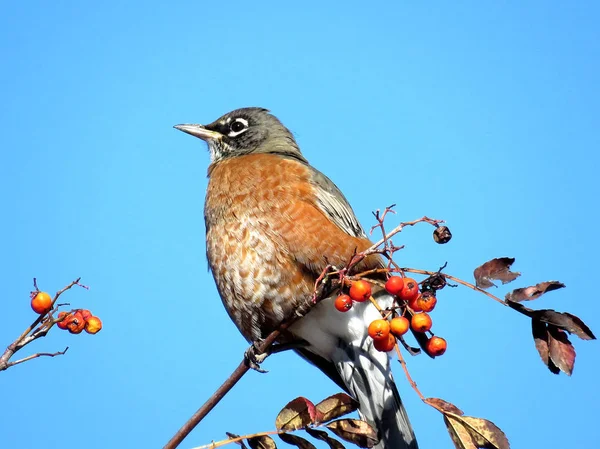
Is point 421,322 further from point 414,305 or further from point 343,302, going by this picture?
point 343,302

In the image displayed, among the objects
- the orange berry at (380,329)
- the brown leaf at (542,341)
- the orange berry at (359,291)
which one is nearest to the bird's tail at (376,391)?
the orange berry at (380,329)

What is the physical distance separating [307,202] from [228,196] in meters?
0.60

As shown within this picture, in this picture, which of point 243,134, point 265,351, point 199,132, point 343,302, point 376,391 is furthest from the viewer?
point 199,132

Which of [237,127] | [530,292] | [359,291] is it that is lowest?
[530,292]

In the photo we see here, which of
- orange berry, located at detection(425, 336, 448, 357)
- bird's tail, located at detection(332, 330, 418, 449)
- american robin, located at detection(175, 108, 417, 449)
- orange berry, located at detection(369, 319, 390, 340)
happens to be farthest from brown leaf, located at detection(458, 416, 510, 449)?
bird's tail, located at detection(332, 330, 418, 449)

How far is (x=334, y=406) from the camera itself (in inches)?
103

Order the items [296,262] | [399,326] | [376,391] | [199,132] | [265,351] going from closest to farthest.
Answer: [399,326] < [265,351] < [296,262] < [376,391] < [199,132]

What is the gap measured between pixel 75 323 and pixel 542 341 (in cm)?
174

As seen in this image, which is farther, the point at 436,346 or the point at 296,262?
the point at 296,262

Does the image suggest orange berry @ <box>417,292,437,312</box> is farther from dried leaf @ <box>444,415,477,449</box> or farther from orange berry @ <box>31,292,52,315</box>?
orange berry @ <box>31,292,52,315</box>

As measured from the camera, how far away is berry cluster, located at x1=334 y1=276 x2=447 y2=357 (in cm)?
290

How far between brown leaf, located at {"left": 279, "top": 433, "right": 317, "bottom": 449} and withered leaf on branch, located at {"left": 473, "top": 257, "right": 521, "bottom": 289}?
834 mm

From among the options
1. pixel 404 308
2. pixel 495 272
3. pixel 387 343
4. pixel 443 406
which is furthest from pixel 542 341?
pixel 387 343

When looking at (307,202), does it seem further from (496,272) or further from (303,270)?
(496,272)
